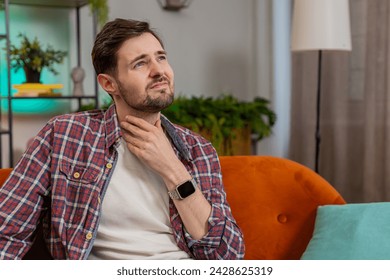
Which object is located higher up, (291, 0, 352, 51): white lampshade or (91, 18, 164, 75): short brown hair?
(291, 0, 352, 51): white lampshade

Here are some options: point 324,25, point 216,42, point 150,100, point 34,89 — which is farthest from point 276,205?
point 216,42

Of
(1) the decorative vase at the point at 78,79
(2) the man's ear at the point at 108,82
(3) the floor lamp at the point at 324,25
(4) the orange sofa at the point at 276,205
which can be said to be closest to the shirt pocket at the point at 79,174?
(2) the man's ear at the point at 108,82

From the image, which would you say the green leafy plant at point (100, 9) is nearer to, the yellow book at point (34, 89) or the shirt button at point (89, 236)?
the yellow book at point (34, 89)

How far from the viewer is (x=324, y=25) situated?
3143 mm

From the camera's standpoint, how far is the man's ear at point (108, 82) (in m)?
1.52

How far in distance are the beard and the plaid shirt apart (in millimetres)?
73

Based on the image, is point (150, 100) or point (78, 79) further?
point (78, 79)

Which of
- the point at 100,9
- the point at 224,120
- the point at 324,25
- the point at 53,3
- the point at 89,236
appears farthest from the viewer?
the point at 53,3

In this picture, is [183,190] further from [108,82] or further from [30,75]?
[30,75]

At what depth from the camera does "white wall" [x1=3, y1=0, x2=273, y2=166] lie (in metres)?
4.32

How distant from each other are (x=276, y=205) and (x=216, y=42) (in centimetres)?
290

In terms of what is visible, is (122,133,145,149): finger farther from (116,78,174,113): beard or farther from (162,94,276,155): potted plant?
(162,94,276,155): potted plant

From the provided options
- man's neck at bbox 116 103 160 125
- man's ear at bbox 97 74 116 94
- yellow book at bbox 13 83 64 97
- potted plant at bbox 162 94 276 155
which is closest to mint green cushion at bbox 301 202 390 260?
man's neck at bbox 116 103 160 125
